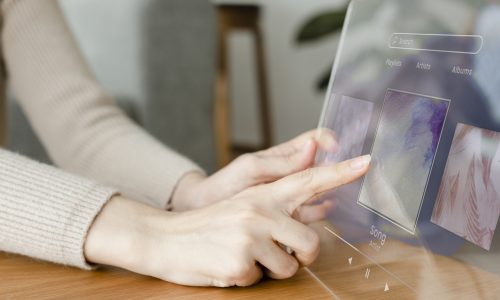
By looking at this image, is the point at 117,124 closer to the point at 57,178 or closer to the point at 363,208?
the point at 57,178

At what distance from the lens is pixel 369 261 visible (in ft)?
1.31

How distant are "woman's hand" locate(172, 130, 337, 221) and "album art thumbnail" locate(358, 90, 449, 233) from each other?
0.24ft

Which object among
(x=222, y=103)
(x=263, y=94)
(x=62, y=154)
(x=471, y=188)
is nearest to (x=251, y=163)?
(x=471, y=188)

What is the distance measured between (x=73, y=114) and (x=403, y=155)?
496 millimetres

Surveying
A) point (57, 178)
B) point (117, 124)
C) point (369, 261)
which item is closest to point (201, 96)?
point (117, 124)

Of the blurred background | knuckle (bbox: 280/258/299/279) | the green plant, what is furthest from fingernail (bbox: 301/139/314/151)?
the green plant

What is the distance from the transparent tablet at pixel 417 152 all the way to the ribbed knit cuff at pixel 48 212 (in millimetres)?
195

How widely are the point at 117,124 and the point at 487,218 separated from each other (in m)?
0.51

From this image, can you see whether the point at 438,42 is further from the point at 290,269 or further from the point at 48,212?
the point at 48,212

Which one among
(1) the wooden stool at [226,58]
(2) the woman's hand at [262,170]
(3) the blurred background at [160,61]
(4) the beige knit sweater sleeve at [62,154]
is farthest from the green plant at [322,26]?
(2) the woman's hand at [262,170]

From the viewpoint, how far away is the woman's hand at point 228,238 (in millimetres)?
409

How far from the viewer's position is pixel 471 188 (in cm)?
32

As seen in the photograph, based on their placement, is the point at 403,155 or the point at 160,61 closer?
the point at 403,155

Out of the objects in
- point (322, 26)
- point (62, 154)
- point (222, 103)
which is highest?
→ point (322, 26)
